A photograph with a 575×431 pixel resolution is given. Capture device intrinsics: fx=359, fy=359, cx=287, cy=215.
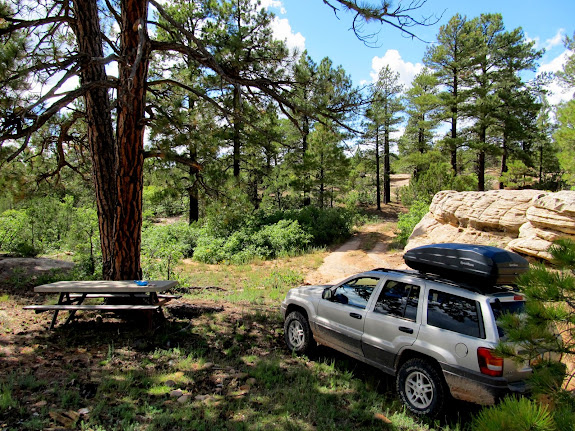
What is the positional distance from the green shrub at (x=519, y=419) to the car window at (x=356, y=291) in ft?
10.6

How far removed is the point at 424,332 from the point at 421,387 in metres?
0.61

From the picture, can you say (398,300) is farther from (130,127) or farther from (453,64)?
(453,64)

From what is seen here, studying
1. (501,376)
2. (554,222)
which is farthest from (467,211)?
(501,376)

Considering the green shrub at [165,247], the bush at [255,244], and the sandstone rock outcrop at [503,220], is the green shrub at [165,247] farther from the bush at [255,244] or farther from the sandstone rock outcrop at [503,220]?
the sandstone rock outcrop at [503,220]

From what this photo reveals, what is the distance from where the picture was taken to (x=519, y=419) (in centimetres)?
168

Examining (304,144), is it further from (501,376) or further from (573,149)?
(501,376)

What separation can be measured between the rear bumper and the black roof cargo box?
1.05 m

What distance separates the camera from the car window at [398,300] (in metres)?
4.45

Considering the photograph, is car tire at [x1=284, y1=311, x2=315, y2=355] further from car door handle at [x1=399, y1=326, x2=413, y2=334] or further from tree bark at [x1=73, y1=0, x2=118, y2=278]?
tree bark at [x1=73, y1=0, x2=118, y2=278]

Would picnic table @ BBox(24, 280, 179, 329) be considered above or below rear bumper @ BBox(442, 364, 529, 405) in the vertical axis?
above

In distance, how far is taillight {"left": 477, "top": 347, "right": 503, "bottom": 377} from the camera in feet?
11.7

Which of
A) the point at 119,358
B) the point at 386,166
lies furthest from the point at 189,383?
the point at 386,166

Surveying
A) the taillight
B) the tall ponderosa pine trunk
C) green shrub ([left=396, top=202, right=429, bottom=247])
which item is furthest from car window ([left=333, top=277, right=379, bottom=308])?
green shrub ([left=396, top=202, right=429, bottom=247])

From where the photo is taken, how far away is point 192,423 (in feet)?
11.4
